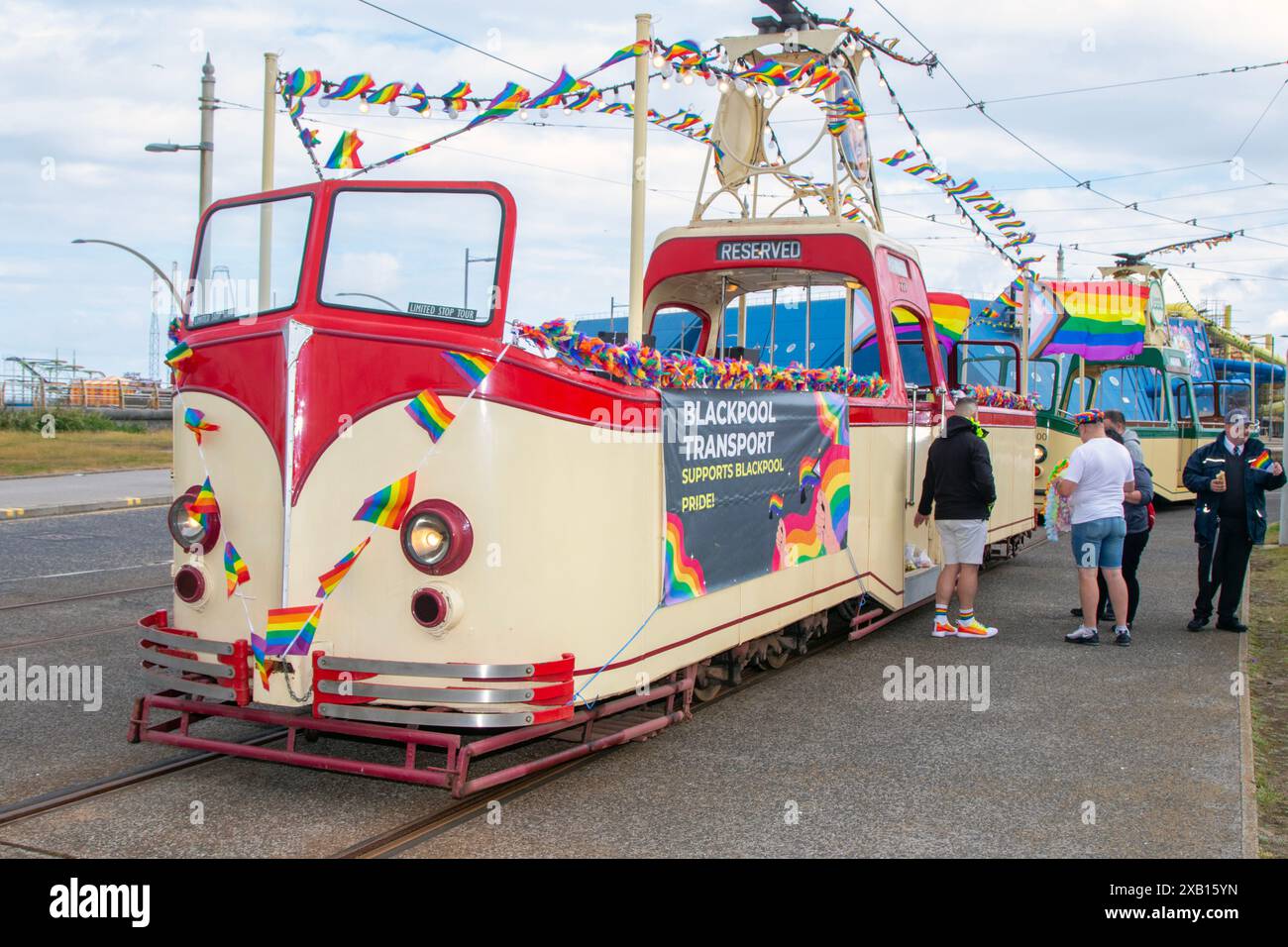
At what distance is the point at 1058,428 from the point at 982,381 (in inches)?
221

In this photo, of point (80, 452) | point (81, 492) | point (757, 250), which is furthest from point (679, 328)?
point (80, 452)

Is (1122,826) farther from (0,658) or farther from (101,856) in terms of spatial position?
(0,658)

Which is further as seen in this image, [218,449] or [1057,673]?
[1057,673]

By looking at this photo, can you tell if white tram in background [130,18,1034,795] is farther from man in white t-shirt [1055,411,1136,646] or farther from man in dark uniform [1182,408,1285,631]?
man in dark uniform [1182,408,1285,631]

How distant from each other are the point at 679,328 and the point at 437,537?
5.80m

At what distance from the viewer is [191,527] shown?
18.5ft

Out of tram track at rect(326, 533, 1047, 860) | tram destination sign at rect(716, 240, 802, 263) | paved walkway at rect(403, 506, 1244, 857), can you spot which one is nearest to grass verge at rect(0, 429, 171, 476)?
tram destination sign at rect(716, 240, 802, 263)

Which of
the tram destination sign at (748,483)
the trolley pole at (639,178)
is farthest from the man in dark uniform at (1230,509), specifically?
the trolley pole at (639,178)

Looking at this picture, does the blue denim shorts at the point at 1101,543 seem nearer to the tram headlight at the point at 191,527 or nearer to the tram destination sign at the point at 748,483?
the tram destination sign at the point at 748,483

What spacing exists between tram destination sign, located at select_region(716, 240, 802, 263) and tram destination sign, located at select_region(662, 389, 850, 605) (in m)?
1.46

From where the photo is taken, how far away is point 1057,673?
27.4ft

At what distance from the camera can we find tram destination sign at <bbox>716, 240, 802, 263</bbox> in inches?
364

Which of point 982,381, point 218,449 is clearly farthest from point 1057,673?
point 982,381

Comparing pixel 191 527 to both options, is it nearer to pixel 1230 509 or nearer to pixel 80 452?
pixel 1230 509
